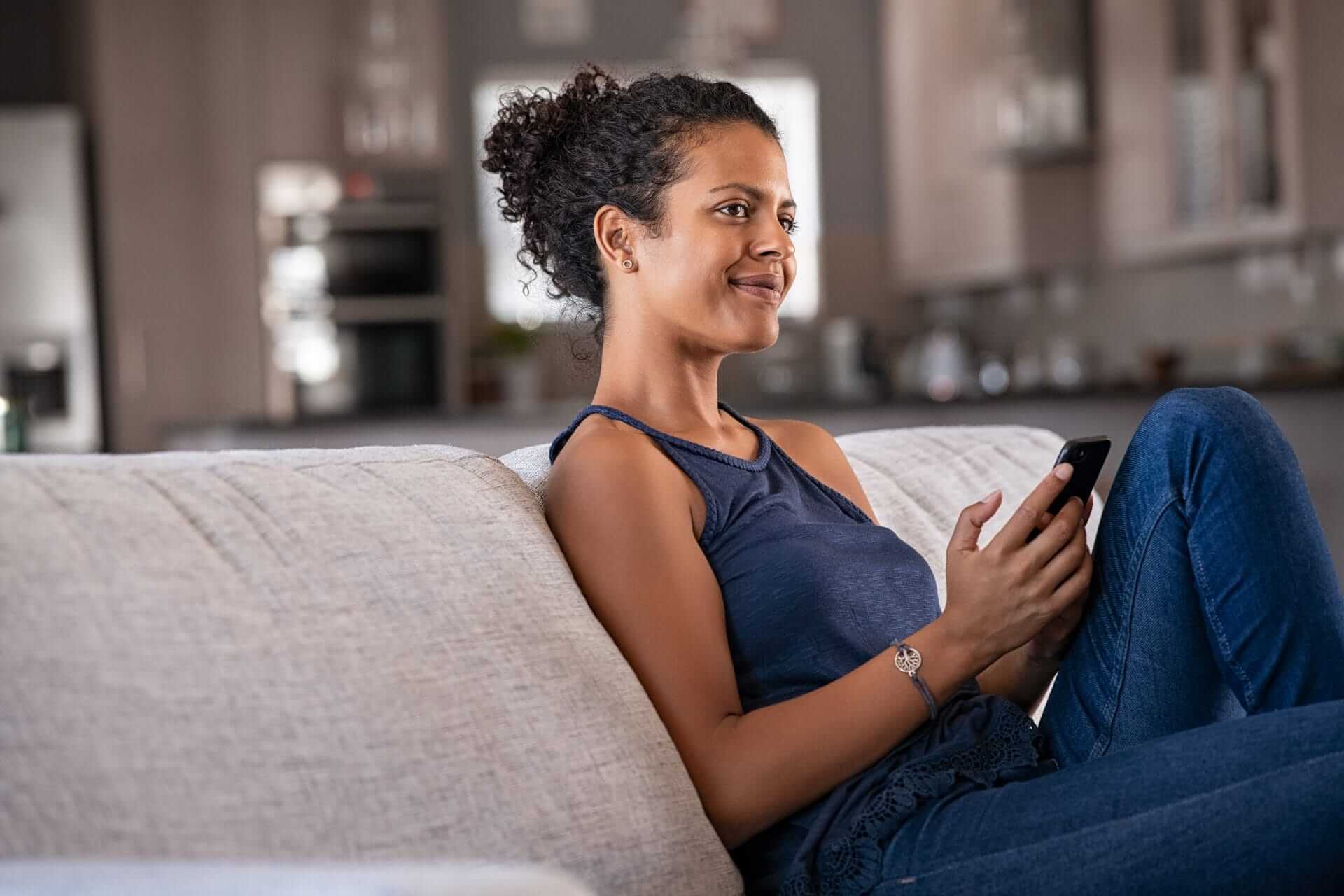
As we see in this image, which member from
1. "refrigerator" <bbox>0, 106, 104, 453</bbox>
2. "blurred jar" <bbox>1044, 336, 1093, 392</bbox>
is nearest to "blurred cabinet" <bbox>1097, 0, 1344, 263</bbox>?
"blurred jar" <bbox>1044, 336, 1093, 392</bbox>

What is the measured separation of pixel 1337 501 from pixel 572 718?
276 centimetres

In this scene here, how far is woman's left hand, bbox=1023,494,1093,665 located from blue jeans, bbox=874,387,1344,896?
1cm

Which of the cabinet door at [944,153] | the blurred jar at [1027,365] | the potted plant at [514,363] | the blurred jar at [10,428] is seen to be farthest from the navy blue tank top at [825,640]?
the blurred jar at [1027,365]

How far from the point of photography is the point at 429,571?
1.16m

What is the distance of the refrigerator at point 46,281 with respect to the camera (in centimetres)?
564

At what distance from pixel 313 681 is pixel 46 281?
17.0 ft

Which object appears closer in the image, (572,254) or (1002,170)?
(572,254)

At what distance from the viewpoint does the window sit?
6707 millimetres

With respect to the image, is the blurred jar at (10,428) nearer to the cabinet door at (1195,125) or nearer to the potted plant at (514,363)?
the cabinet door at (1195,125)

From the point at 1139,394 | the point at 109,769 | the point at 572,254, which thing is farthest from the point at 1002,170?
the point at 109,769

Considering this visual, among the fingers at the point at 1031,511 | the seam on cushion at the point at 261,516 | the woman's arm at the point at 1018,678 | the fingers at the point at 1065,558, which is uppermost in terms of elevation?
the seam on cushion at the point at 261,516

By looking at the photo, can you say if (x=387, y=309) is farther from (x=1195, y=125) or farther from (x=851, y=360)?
(x=1195, y=125)

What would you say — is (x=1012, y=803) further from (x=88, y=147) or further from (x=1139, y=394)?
(x=88, y=147)

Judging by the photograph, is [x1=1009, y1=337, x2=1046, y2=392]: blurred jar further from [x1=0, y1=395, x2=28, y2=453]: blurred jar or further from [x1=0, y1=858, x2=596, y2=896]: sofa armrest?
[x1=0, y1=858, x2=596, y2=896]: sofa armrest
